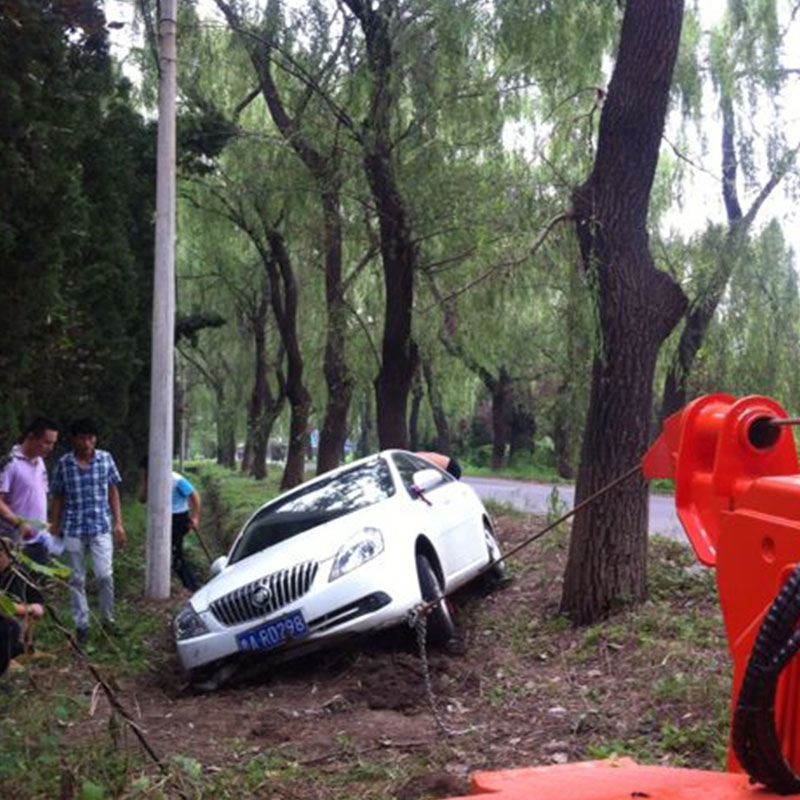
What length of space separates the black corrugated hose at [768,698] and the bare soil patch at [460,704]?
2780 millimetres

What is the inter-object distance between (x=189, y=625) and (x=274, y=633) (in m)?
0.81

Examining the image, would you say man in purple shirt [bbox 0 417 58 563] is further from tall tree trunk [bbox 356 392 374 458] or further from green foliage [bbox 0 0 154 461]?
tall tree trunk [bbox 356 392 374 458]

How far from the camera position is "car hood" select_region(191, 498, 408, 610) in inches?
286

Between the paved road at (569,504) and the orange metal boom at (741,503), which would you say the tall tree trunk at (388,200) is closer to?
the paved road at (569,504)

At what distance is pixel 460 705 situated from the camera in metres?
6.30

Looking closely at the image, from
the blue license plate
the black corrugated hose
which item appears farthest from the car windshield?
the black corrugated hose

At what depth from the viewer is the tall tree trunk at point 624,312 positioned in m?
7.69

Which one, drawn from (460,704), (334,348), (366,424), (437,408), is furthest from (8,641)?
(366,424)

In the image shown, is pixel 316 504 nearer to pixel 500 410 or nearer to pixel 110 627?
pixel 110 627

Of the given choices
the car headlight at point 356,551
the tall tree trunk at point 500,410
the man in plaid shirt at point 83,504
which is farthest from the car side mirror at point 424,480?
the tall tree trunk at point 500,410

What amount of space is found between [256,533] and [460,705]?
280 cm

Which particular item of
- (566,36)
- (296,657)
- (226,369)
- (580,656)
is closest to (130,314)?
(566,36)

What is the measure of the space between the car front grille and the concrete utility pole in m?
3.33

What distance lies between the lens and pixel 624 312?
25.6 ft
